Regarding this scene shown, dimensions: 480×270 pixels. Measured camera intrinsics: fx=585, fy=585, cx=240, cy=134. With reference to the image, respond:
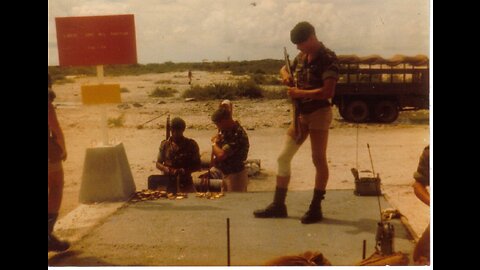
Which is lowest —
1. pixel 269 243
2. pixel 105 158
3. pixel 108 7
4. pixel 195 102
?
pixel 269 243

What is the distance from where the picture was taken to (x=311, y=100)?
4.38 meters

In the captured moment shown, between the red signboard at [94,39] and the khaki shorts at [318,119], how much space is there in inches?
56.2

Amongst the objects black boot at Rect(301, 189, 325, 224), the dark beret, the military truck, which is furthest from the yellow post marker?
the military truck

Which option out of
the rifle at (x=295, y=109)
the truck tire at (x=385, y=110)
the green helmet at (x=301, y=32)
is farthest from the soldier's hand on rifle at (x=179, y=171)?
the truck tire at (x=385, y=110)

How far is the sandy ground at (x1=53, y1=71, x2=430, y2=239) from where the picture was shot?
4.84m

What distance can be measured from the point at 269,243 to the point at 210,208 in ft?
2.40

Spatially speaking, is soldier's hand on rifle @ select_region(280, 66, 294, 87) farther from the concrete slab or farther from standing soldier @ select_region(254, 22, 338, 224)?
the concrete slab

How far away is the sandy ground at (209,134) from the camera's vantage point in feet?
15.9

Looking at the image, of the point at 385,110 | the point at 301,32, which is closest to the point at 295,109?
the point at 301,32

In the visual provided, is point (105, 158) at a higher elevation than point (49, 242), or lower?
higher

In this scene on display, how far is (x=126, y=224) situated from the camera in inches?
182

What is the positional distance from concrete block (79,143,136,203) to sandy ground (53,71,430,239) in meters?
0.14
